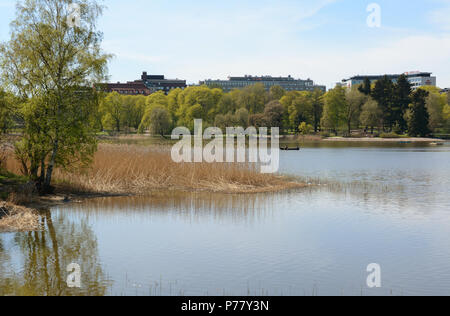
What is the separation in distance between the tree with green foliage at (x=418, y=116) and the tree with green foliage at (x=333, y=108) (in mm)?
16544

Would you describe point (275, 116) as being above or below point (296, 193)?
above

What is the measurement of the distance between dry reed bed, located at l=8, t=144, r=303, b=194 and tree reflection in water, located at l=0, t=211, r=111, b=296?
7380mm

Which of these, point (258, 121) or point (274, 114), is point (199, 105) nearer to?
point (258, 121)

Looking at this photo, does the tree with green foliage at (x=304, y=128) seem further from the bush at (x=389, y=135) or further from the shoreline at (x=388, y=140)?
the bush at (x=389, y=135)

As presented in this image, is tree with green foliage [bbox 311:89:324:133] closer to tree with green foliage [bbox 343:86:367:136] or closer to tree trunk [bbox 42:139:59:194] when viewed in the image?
tree with green foliage [bbox 343:86:367:136]

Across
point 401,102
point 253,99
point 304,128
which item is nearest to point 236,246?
point 304,128

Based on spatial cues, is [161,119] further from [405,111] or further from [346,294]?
[346,294]

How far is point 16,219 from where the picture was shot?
17.0 m

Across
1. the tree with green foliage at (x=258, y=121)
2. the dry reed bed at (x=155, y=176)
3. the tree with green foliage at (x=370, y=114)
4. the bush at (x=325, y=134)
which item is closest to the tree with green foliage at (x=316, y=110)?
the bush at (x=325, y=134)

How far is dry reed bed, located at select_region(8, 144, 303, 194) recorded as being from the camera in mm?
25219

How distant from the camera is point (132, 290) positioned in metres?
10.6

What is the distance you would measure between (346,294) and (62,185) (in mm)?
17881

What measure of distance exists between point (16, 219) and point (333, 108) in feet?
348
